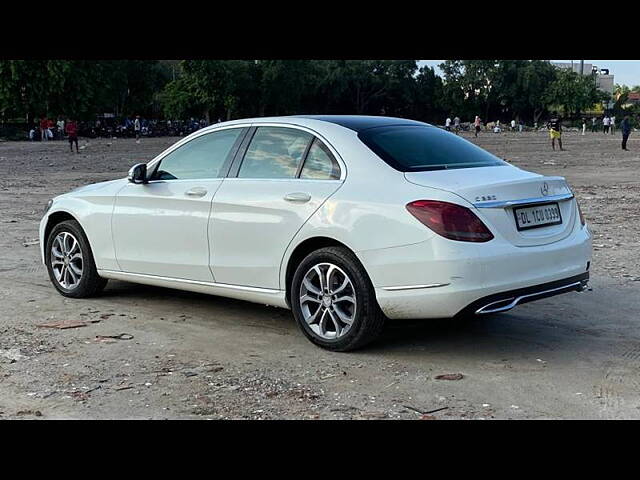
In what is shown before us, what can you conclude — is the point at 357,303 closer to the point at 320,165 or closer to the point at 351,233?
the point at 351,233

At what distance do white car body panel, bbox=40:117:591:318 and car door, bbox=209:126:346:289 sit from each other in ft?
0.04

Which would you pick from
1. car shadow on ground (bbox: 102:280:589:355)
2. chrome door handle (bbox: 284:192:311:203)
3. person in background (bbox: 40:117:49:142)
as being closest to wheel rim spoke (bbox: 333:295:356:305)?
car shadow on ground (bbox: 102:280:589:355)

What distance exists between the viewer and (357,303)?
604 cm

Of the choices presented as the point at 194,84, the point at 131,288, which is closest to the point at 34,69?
the point at 194,84

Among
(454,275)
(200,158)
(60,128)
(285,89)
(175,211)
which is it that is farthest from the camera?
(285,89)

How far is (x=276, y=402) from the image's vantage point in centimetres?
515

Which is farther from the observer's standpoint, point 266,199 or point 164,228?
point 164,228

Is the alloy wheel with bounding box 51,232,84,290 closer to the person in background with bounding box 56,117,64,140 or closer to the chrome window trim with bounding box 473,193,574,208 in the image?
the chrome window trim with bounding box 473,193,574,208

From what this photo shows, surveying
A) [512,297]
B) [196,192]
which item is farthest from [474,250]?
[196,192]

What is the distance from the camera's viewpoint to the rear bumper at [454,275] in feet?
18.6

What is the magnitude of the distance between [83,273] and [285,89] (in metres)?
87.3

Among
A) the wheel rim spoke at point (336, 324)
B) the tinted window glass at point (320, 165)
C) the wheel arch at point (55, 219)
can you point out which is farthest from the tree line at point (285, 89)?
the wheel rim spoke at point (336, 324)

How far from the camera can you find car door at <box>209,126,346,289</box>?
643cm

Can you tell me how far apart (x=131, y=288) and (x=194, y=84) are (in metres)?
77.1
